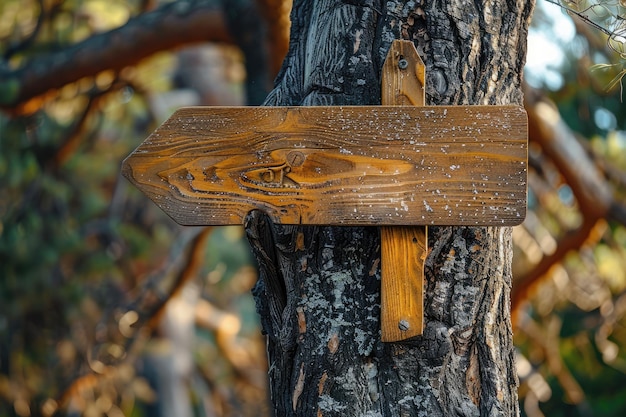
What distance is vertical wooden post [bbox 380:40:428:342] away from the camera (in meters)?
1.56

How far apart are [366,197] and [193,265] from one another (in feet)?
11.9

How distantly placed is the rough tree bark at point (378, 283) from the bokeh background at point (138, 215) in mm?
1753

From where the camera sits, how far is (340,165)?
154 cm

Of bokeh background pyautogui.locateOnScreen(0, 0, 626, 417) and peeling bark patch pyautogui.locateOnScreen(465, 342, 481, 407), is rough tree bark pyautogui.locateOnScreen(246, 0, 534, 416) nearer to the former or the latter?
peeling bark patch pyautogui.locateOnScreen(465, 342, 481, 407)

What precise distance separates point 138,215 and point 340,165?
24.5ft

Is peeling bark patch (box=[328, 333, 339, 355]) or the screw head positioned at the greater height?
the screw head

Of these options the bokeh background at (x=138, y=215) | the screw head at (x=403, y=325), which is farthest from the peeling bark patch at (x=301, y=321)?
the bokeh background at (x=138, y=215)

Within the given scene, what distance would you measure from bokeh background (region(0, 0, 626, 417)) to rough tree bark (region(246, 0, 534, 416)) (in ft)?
5.75

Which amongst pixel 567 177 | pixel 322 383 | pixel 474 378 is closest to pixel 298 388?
pixel 322 383

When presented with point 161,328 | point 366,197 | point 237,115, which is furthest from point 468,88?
point 161,328

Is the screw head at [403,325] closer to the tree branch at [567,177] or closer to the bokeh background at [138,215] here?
the bokeh background at [138,215]

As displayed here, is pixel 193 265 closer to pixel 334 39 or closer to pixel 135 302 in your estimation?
pixel 135 302

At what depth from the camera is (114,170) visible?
27.5 feet

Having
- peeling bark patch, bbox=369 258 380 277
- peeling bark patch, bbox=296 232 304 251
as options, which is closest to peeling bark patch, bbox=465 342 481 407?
peeling bark patch, bbox=369 258 380 277
